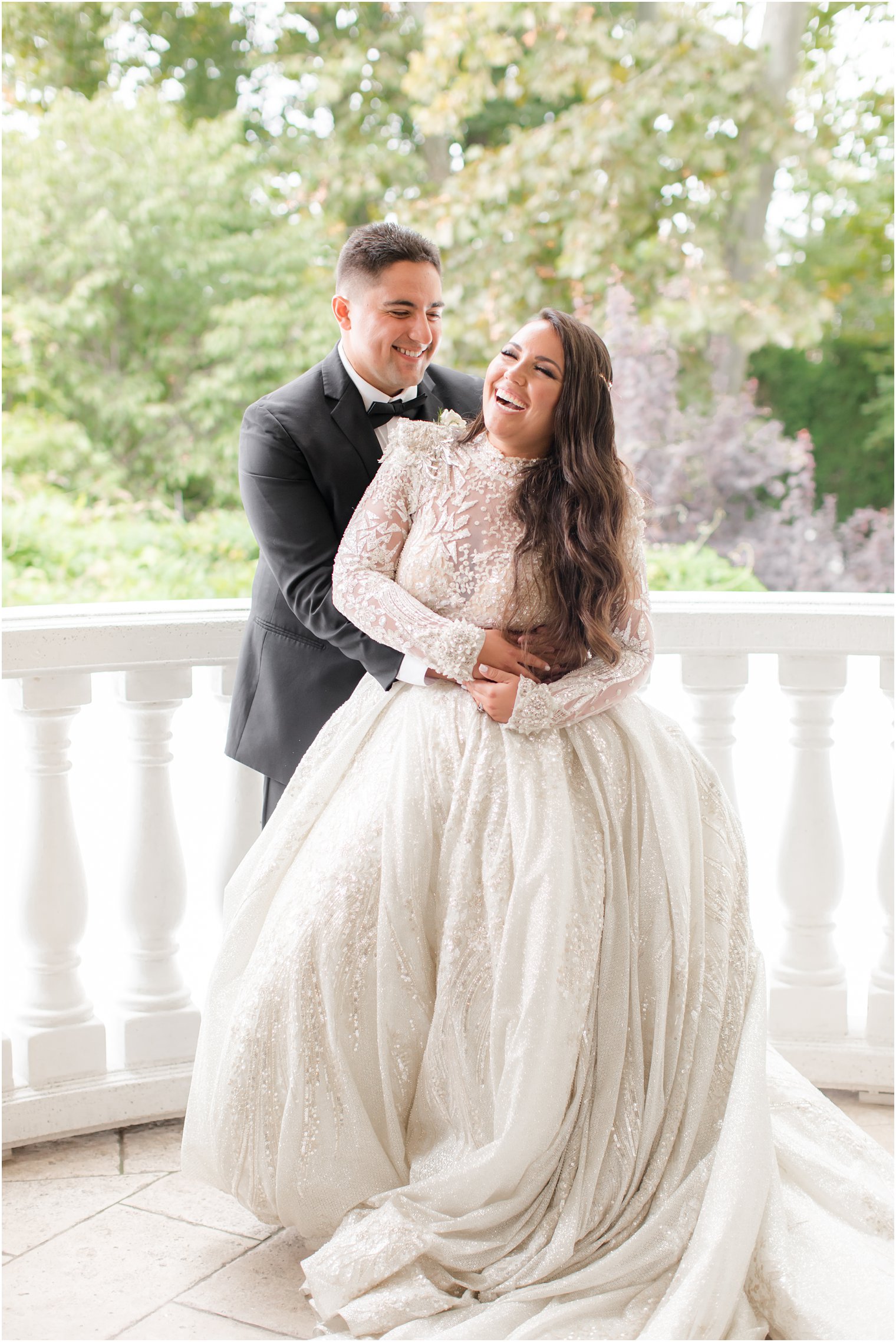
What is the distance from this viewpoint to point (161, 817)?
2.87m

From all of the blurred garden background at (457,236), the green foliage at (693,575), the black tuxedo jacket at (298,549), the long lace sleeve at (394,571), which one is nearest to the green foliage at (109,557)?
the blurred garden background at (457,236)

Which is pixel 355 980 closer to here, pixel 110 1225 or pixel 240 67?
pixel 110 1225

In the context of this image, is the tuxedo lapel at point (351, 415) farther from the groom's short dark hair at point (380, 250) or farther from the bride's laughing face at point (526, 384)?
the bride's laughing face at point (526, 384)

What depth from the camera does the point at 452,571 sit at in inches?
91.7

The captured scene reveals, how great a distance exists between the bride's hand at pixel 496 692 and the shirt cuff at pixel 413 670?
Result: 0.45ft

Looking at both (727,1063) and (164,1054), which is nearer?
(727,1063)

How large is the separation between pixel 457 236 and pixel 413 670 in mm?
8383

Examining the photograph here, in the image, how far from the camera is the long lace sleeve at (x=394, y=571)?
2242 mm

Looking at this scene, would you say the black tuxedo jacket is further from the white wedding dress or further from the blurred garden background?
the blurred garden background

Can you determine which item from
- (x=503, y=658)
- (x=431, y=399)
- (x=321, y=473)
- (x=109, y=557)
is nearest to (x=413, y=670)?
(x=503, y=658)

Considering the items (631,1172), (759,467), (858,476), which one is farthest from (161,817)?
(858,476)

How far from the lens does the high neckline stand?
2355 millimetres

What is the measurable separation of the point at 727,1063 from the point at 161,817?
1428 mm

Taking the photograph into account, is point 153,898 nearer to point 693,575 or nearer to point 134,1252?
point 134,1252
